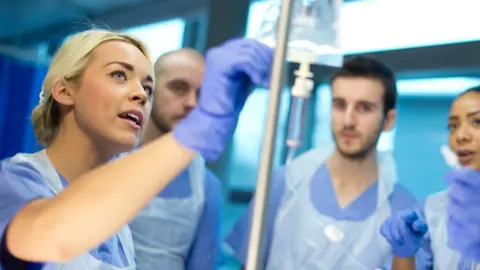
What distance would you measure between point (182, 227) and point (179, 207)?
0.05 metres

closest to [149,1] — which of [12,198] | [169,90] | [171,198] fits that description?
[169,90]

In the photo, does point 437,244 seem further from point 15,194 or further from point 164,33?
point 164,33

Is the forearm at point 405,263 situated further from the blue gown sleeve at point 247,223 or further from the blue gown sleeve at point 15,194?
the blue gown sleeve at point 15,194

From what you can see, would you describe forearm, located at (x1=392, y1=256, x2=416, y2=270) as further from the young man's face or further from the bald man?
the bald man

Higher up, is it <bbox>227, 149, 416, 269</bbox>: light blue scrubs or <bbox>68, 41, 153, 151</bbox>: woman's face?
<bbox>68, 41, 153, 151</bbox>: woman's face

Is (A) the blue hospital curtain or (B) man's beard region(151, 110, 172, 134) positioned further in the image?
(A) the blue hospital curtain

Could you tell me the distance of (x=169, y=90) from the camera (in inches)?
59.4

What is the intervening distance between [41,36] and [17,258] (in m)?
1.48

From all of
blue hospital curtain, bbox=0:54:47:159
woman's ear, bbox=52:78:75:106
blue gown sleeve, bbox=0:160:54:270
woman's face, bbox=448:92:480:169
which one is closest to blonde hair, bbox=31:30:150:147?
woman's ear, bbox=52:78:75:106

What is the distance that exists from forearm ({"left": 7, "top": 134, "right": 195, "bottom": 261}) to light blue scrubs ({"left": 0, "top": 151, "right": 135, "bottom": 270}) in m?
0.10

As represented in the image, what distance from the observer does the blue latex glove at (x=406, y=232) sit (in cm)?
116

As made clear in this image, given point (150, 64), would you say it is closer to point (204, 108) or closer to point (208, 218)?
point (204, 108)

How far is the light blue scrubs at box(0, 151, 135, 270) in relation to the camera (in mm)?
743

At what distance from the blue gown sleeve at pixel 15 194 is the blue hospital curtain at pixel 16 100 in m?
1.18
